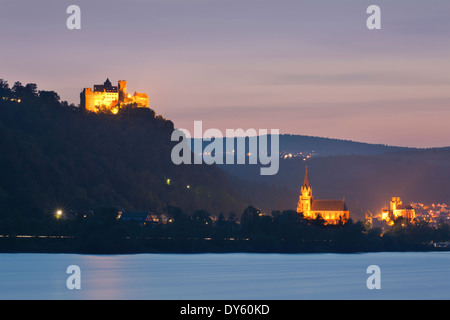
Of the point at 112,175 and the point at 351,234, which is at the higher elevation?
the point at 112,175

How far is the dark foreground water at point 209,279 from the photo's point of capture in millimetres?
79688

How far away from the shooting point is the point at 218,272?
350 ft

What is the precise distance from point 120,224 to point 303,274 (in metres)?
48.8

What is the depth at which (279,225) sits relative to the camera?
549ft

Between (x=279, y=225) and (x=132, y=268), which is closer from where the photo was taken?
(x=132, y=268)

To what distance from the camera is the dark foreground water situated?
79688 mm

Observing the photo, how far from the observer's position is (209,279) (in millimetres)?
96250
